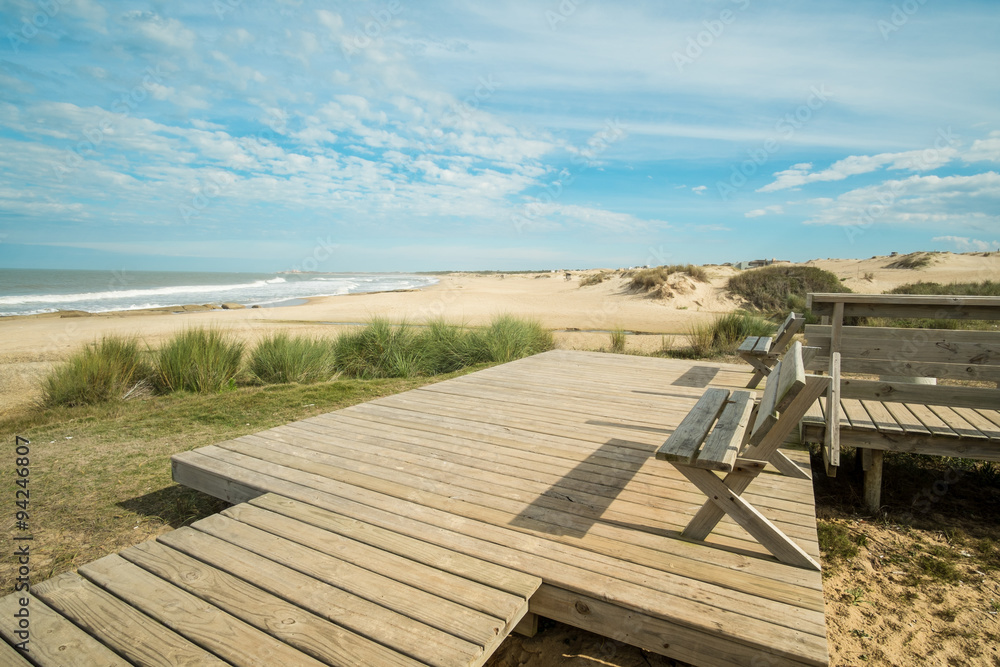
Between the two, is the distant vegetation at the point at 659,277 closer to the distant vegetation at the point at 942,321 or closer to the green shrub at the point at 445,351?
the distant vegetation at the point at 942,321

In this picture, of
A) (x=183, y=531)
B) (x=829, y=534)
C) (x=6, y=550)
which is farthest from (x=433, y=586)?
(x=6, y=550)

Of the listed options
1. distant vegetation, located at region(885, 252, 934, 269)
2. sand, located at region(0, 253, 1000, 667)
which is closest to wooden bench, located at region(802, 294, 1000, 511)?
sand, located at region(0, 253, 1000, 667)

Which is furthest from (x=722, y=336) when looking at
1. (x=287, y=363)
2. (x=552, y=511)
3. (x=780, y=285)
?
(x=780, y=285)

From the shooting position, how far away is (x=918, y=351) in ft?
12.8

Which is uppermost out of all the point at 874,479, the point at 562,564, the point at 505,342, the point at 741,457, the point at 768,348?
the point at 768,348

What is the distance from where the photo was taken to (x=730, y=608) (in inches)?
77.0

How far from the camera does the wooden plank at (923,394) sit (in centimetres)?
359

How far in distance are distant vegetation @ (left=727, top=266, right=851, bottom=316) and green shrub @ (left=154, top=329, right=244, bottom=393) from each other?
16.6m

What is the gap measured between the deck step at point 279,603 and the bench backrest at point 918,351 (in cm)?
305

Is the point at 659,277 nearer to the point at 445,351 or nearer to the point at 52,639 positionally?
the point at 445,351

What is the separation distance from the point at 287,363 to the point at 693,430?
6778 millimetres

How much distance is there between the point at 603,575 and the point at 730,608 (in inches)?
19.2

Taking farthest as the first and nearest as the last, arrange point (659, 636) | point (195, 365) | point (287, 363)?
point (287, 363) → point (195, 365) → point (659, 636)

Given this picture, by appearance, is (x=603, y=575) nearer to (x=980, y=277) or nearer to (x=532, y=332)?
(x=532, y=332)
